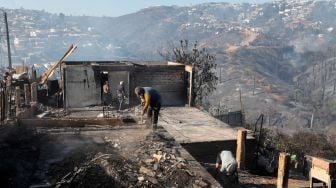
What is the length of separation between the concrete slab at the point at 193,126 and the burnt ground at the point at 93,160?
3.77m

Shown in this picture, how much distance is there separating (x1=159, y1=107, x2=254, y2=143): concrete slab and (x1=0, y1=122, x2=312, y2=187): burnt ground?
377cm

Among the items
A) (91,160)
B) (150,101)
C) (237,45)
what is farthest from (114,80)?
(237,45)

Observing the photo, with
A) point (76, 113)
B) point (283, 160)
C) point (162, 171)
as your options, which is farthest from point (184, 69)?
point (162, 171)

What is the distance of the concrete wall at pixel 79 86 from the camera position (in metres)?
20.6

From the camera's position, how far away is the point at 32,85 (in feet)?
64.5

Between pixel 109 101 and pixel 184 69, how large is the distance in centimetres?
405

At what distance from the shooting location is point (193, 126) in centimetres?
1652

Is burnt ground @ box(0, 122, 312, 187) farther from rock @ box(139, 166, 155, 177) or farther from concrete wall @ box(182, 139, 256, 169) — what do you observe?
concrete wall @ box(182, 139, 256, 169)

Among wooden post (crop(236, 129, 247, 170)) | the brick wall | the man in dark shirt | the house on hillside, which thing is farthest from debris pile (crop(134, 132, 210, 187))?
the brick wall

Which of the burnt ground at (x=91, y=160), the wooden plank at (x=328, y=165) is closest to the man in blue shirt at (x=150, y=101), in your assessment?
the burnt ground at (x=91, y=160)

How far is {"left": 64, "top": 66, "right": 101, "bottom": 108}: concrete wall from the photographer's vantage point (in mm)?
20562

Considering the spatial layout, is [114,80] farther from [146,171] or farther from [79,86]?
[146,171]

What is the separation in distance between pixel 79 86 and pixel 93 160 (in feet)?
42.4

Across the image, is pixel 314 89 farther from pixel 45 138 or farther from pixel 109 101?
pixel 45 138
